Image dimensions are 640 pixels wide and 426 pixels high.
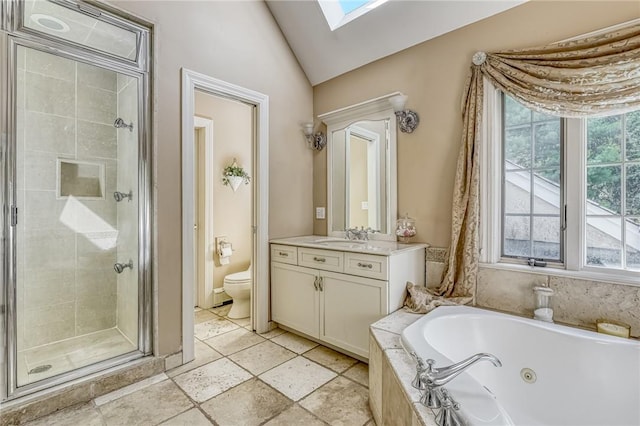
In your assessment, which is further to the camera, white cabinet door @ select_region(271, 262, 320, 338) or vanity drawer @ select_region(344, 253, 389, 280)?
white cabinet door @ select_region(271, 262, 320, 338)

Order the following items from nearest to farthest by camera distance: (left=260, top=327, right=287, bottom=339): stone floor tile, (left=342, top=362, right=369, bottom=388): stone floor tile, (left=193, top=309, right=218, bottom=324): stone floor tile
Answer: (left=342, top=362, right=369, bottom=388): stone floor tile, (left=260, top=327, right=287, bottom=339): stone floor tile, (left=193, top=309, right=218, bottom=324): stone floor tile

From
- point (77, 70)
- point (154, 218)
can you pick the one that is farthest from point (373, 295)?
point (77, 70)

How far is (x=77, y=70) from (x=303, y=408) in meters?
2.58

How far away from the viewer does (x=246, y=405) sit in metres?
1.79

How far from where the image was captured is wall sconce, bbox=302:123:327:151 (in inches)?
128

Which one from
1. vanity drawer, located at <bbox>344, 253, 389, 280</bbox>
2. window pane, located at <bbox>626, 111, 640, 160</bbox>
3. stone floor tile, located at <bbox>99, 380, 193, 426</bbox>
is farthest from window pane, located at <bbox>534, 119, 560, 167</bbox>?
stone floor tile, located at <bbox>99, 380, 193, 426</bbox>

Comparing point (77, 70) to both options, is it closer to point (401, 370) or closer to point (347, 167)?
point (347, 167)

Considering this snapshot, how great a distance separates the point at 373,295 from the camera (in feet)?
7.00

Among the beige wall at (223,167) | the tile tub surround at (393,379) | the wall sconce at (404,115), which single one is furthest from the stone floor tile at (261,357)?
the wall sconce at (404,115)

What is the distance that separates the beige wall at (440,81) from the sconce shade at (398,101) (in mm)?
75

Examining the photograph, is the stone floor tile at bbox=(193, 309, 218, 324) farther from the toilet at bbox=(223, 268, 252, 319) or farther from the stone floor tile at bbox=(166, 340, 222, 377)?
the stone floor tile at bbox=(166, 340, 222, 377)

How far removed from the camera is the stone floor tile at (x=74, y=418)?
1.64 metres

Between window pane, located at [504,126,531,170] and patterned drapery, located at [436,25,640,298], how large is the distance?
9.2 inches

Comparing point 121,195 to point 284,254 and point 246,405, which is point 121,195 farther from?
point 246,405
